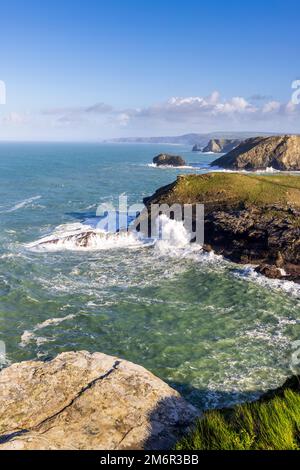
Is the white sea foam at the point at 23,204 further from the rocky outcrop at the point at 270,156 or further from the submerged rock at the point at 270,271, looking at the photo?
the rocky outcrop at the point at 270,156

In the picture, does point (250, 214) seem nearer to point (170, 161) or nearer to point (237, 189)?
point (237, 189)

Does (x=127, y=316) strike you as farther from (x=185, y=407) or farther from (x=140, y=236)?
(x=140, y=236)

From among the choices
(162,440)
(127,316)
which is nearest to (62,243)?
(127,316)

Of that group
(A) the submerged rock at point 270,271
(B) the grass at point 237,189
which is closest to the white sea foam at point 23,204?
(B) the grass at point 237,189

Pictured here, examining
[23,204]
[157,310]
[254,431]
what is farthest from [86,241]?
[254,431]

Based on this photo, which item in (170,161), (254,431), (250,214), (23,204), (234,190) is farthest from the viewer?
(170,161)

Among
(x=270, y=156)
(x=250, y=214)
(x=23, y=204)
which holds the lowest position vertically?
(x=23, y=204)

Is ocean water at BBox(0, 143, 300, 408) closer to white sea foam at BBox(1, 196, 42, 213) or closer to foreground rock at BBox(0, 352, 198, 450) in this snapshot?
foreground rock at BBox(0, 352, 198, 450)
